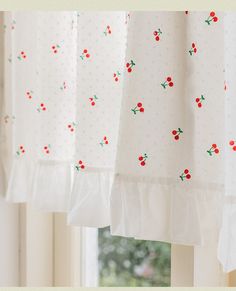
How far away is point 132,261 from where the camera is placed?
5.30ft

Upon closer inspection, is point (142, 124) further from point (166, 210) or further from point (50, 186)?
point (50, 186)

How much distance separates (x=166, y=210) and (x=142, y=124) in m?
0.18

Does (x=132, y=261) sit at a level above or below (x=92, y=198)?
below

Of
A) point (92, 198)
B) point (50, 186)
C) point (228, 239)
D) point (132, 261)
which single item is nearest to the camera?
point (228, 239)

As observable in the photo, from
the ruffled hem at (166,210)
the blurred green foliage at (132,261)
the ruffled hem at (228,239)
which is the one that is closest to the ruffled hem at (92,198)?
the ruffled hem at (166,210)

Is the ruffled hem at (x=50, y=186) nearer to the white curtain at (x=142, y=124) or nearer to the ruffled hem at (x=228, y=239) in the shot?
the white curtain at (x=142, y=124)

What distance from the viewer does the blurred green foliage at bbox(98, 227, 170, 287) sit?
5.19ft

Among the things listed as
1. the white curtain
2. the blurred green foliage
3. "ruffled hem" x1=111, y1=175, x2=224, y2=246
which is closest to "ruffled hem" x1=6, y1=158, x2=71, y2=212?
the white curtain

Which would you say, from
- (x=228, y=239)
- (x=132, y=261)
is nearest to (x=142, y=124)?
(x=228, y=239)

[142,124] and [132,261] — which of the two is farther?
[132,261]

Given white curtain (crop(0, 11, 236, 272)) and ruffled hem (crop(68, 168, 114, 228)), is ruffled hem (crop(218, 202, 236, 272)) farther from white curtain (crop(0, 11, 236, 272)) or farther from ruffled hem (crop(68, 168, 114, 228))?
ruffled hem (crop(68, 168, 114, 228))

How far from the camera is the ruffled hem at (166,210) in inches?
37.2

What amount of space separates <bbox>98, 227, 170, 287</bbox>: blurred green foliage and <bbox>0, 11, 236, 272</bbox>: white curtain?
416 mm

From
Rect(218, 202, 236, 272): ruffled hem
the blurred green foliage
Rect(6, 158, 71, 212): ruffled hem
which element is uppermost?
Rect(6, 158, 71, 212): ruffled hem
